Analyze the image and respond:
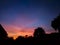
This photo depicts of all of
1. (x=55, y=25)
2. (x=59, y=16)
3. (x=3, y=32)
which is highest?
(x=59, y=16)

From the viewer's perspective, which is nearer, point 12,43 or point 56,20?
point 12,43

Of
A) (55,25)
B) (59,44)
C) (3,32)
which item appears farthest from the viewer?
(55,25)

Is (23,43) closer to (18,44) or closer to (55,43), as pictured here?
(18,44)

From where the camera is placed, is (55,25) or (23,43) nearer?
(23,43)

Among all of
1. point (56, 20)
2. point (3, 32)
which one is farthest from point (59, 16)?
point (3, 32)

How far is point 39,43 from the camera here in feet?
80.6

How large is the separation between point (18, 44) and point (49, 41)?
222 inches

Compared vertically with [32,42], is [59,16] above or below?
above

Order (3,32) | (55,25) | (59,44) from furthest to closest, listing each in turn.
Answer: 1. (55,25)
2. (3,32)
3. (59,44)

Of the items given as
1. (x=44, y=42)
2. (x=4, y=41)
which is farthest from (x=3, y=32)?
(x=44, y=42)

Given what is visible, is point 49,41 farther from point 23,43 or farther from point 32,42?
point 23,43

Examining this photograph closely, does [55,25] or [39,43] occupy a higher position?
[55,25]

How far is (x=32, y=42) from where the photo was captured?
24750mm

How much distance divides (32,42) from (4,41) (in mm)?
5255
